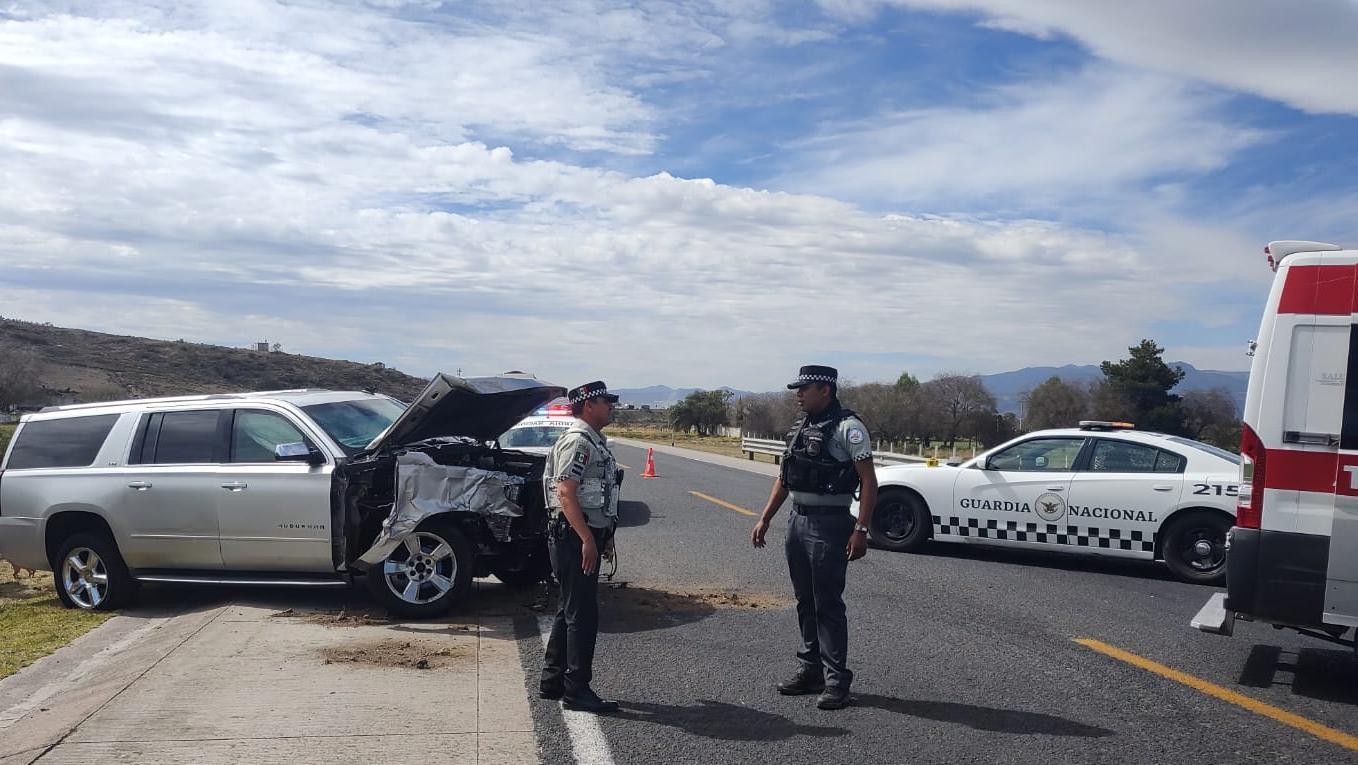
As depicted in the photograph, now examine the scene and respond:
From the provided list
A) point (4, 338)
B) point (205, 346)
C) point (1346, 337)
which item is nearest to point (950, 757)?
point (1346, 337)

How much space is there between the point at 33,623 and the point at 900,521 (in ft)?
26.6

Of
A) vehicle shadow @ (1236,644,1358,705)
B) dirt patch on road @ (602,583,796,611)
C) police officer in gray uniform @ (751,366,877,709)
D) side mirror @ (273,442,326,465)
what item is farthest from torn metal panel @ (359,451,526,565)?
vehicle shadow @ (1236,644,1358,705)

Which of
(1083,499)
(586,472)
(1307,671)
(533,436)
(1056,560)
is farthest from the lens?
(533,436)

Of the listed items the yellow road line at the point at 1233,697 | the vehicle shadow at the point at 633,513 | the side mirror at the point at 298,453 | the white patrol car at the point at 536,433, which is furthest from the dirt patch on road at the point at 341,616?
the white patrol car at the point at 536,433

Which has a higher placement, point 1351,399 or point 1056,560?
point 1351,399

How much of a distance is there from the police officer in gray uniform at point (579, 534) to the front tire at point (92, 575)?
4.59 m

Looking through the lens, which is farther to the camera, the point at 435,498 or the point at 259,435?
the point at 259,435

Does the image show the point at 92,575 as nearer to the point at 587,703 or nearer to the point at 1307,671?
the point at 587,703

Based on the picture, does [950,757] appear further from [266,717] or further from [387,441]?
[387,441]

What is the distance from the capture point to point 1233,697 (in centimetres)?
621

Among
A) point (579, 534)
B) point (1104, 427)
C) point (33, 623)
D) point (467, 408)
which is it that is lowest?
point (33, 623)

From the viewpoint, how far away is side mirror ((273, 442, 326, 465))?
8.24m

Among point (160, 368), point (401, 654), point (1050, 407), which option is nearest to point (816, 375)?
point (401, 654)

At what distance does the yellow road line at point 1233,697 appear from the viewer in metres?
5.53
